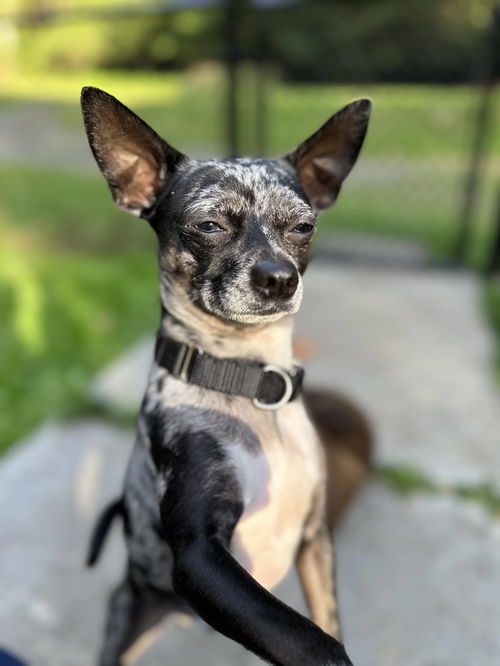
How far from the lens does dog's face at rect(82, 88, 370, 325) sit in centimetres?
179

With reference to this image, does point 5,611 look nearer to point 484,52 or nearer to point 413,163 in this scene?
point 484,52

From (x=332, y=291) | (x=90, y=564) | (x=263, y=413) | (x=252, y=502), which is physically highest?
(x=263, y=413)

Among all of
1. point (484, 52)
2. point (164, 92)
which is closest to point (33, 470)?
point (484, 52)

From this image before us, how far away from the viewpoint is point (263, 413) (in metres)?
1.93

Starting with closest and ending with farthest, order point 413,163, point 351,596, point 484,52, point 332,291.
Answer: point 351,596, point 332,291, point 484,52, point 413,163

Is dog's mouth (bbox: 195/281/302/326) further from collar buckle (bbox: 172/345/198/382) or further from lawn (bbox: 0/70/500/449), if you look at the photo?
lawn (bbox: 0/70/500/449)

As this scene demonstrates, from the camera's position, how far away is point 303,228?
1.99 metres

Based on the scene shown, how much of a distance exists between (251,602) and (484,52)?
6.60m

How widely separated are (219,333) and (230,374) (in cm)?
15

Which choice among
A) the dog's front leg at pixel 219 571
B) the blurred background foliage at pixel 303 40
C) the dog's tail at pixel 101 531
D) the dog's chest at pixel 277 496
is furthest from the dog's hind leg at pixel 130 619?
the blurred background foliage at pixel 303 40

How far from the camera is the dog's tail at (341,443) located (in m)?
3.03

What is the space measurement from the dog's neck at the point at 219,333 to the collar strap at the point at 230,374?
0.13 feet

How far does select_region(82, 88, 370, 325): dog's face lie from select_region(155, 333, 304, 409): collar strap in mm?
146

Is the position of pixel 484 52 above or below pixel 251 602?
above
